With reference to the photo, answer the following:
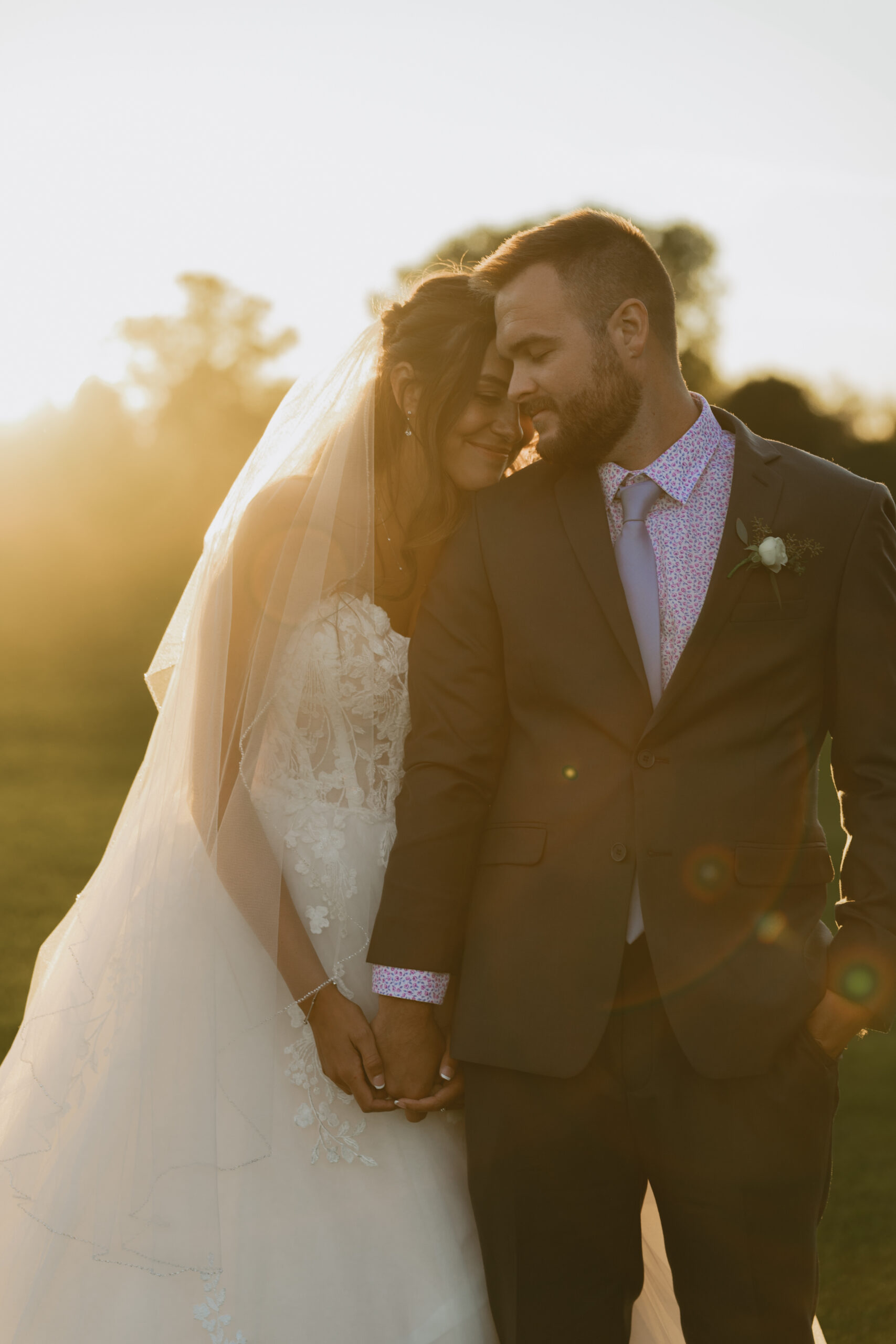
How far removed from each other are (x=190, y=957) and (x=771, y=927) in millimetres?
1206

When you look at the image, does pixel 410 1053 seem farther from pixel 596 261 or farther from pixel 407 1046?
pixel 596 261

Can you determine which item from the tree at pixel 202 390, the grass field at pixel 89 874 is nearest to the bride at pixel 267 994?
the grass field at pixel 89 874

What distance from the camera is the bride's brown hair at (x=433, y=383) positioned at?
9.19 ft

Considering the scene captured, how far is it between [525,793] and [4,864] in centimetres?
768

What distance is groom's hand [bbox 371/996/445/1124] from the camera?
2385 mm

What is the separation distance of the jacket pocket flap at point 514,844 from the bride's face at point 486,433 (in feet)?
2.85

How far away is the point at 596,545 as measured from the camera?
2.38 m

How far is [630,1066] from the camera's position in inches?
88.8

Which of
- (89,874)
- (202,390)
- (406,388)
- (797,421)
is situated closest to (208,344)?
(202,390)

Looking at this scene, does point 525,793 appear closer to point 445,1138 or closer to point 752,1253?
point 445,1138

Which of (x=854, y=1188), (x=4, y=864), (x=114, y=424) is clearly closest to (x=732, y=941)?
(x=854, y=1188)

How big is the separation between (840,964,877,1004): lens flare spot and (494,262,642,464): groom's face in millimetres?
1169

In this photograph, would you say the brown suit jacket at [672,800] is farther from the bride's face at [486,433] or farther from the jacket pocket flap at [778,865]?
the bride's face at [486,433]

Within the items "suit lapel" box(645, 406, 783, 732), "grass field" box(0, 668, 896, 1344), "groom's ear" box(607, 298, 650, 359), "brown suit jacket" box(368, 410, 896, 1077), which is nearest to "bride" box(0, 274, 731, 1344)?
"brown suit jacket" box(368, 410, 896, 1077)
